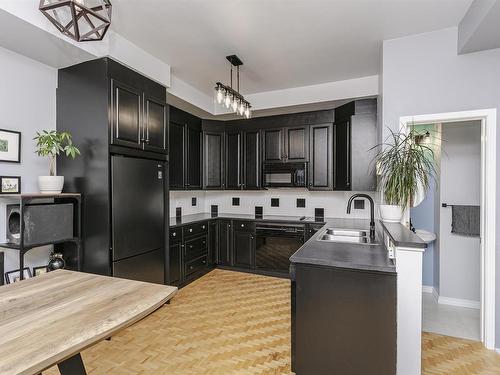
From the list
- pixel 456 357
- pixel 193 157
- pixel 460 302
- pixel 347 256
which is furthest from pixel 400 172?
pixel 193 157

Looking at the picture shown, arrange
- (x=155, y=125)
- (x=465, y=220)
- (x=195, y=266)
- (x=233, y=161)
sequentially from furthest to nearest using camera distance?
(x=233, y=161)
(x=195, y=266)
(x=155, y=125)
(x=465, y=220)

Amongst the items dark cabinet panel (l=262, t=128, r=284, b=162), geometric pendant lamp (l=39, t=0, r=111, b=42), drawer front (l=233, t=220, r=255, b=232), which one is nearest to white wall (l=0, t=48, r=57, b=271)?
geometric pendant lamp (l=39, t=0, r=111, b=42)

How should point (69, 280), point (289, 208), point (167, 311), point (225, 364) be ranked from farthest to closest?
point (289, 208) → point (167, 311) → point (225, 364) → point (69, 280)

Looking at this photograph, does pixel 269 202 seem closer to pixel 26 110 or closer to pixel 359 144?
pixel 359 144

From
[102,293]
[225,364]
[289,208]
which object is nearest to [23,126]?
[102,293]

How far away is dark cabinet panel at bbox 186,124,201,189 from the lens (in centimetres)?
420

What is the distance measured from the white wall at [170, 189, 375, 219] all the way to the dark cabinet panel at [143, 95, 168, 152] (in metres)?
1.32

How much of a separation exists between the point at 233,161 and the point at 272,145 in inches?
29.0

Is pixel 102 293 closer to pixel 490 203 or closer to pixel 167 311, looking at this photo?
pixel 167 311

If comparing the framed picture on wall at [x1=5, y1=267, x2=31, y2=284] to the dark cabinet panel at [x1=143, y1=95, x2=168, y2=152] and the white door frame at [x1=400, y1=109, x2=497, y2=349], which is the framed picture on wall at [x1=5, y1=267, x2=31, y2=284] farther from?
the white door frame at [x1=400, y1=109, x2=497, y2=349]

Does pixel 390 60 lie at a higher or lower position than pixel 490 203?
higher

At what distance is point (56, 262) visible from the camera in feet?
8.27

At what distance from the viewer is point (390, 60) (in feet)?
9.25

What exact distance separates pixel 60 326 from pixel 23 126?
7.92 feet
